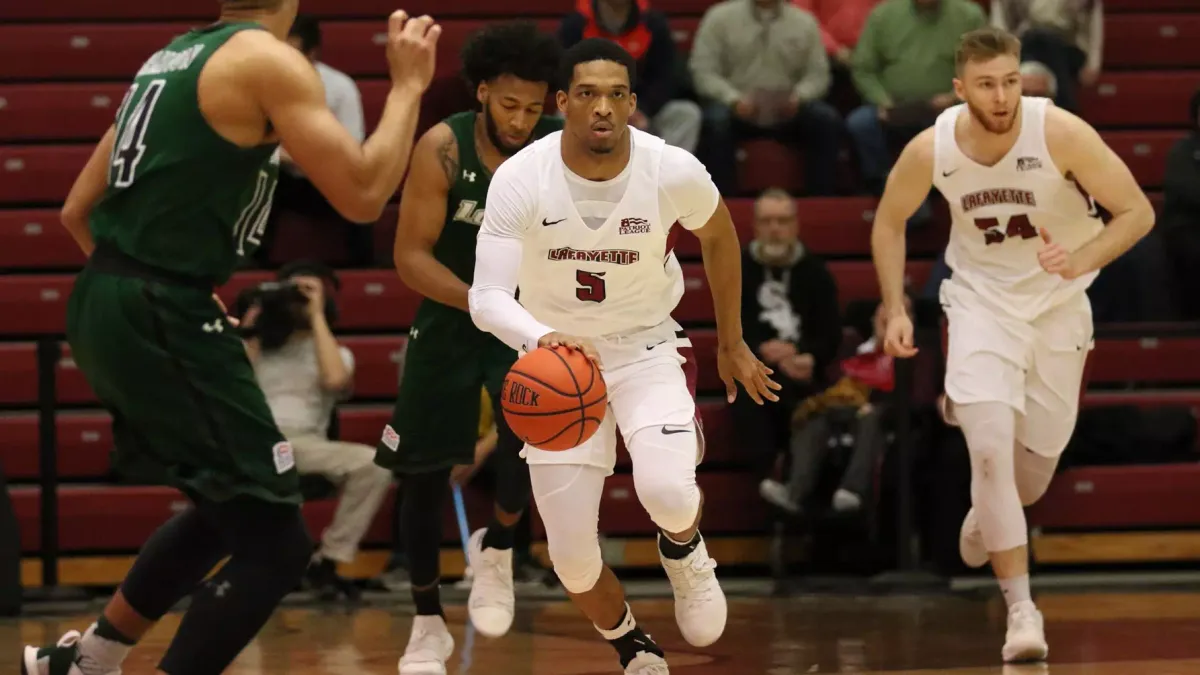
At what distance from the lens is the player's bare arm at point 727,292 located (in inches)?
204

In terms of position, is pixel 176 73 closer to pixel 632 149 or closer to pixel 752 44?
pixel 632 149

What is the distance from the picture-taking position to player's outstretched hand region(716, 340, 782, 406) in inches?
202

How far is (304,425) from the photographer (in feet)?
26.7

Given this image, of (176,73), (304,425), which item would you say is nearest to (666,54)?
(304,425)

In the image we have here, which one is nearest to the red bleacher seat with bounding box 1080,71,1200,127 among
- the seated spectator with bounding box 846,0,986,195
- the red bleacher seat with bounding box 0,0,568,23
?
the seated spectator with bounding box 846,0,986,195

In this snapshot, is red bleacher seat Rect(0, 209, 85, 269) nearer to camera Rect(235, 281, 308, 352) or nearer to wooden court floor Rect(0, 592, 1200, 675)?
camera Rect(235, 281, 308, 352)

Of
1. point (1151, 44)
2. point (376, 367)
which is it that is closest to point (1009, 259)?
point (376, 367)

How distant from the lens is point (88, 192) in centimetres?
454

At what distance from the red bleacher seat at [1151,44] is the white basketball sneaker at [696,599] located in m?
Result: 6.73

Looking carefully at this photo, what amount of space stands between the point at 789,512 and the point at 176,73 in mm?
4701

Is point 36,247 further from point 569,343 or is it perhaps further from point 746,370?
point 569,343

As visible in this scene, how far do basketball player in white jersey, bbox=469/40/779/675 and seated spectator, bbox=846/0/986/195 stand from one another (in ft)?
14.5

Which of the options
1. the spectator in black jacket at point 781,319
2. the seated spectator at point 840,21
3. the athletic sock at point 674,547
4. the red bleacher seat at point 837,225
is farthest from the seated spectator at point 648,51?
the athletic sock at point 674,547

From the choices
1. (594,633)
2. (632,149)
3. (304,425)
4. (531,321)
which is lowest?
(594,633)
